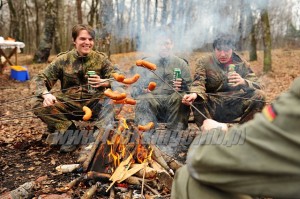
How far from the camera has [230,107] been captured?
16.1ft

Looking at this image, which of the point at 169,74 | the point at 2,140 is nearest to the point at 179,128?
the point at 169,74

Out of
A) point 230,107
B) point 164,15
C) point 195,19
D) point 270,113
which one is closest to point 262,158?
point 270,113

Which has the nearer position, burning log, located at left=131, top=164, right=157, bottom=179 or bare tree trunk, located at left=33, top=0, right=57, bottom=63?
burning log, located at left=131, top=164, right=157, bottom=179

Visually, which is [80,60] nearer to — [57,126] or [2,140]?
[57,126]

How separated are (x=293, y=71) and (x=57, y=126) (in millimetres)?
13739

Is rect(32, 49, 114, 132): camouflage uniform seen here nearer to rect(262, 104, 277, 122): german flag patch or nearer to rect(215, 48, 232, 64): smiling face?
rect(215, 48, 232, 64): smiling face

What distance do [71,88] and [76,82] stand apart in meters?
0.32

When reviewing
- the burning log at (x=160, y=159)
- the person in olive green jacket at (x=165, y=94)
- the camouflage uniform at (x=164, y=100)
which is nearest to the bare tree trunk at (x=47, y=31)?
the person in olive green jacket at (x=165, y=94)

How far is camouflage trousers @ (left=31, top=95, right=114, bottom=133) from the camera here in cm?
472

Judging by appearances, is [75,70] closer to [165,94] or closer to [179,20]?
[165,94]

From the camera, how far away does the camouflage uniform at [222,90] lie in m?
4.78

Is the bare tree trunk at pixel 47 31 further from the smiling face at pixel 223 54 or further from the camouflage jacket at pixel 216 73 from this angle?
the smiling face at pixel 223 54

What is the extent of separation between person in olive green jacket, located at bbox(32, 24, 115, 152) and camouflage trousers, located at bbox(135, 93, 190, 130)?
1.70 feet

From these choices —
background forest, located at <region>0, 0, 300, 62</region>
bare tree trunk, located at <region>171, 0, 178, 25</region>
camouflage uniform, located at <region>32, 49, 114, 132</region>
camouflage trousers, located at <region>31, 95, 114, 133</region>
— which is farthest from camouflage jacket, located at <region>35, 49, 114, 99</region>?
bare tree trunk, located at <region>171, 0, 178, 25</region>
